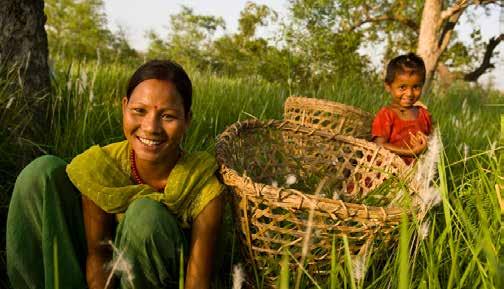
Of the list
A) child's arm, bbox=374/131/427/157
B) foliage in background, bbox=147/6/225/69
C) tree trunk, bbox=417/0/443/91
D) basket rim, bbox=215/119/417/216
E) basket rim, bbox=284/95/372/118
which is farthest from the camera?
foliage in background, bbox=147/6/225/69

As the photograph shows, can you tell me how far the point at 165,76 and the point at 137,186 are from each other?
0.35 metres

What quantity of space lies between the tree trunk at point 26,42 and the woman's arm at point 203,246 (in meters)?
1.23

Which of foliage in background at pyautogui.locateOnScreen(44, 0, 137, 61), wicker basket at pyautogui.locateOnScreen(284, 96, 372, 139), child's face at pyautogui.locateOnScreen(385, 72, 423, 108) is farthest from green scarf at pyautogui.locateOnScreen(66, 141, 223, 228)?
foliage in background at pyautogui.locateOnScreen(44, 0, 137, 61)

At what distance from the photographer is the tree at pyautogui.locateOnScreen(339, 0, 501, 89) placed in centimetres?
693

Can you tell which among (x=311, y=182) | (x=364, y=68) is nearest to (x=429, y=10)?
(x=364, y=68)

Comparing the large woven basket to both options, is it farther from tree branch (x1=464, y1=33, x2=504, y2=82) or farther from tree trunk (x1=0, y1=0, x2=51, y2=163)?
tree branch (x1=464, y1=33, x2=504, y2=82)

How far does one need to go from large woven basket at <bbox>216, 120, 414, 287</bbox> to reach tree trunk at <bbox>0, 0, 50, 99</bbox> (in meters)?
1.10

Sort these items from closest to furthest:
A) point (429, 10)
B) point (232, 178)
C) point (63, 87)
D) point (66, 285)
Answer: point (232, 178) < point (66, 285) < point (63, 87) < point (429, 10)

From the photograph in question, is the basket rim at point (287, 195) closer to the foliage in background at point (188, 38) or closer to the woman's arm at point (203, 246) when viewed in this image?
the woman's arm at point (203, 246)

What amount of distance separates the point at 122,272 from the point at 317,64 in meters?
3.95

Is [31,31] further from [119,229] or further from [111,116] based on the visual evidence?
[119,229]

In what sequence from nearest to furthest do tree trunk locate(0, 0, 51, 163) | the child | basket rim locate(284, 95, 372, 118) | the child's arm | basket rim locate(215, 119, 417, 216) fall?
1. basket rim locate(215, 119, 417, 216)
2. tree trunk locate(0, 0, 51, 163)
3. the child's arm
4. the child
5. basket rim locate(284, 95, 372, 118)

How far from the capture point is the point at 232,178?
50.4 inches

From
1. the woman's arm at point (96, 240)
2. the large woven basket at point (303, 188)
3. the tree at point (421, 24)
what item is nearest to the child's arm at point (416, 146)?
the large woven basket at point (303, 188)
